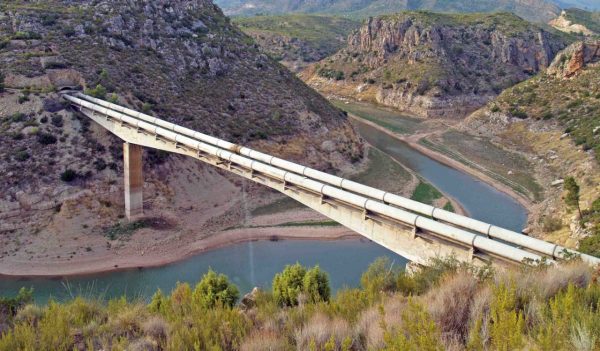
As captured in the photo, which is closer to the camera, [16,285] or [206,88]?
[16,285]

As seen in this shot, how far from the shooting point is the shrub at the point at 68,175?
36.2 meters

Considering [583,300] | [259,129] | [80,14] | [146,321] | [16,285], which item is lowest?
[16,285]

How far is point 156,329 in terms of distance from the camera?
1144 cm

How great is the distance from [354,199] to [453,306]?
11944 millimetres

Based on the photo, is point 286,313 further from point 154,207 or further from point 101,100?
point 101,100

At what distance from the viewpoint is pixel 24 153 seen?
120 ft

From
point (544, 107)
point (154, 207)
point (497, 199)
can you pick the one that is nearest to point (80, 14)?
point (154, 207)

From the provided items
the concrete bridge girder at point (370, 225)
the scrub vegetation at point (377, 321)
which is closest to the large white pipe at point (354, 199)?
the concrete bridge girder at point (370, 225)

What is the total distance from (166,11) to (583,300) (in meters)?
59.7

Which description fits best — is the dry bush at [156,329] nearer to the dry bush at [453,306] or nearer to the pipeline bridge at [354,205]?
the dry bush at [453,306]

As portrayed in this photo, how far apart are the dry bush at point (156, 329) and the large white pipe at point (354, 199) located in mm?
11188

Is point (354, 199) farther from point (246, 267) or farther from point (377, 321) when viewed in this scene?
point (246, 267)

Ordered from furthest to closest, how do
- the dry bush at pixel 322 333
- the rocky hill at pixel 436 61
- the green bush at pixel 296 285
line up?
the rocky hill at pixel 436 61, the green bush at pixel 296 285, the dry bush at pixel 322 333

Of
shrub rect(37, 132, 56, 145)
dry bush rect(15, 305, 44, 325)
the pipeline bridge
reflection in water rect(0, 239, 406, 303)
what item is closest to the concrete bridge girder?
the pipeline bridge
